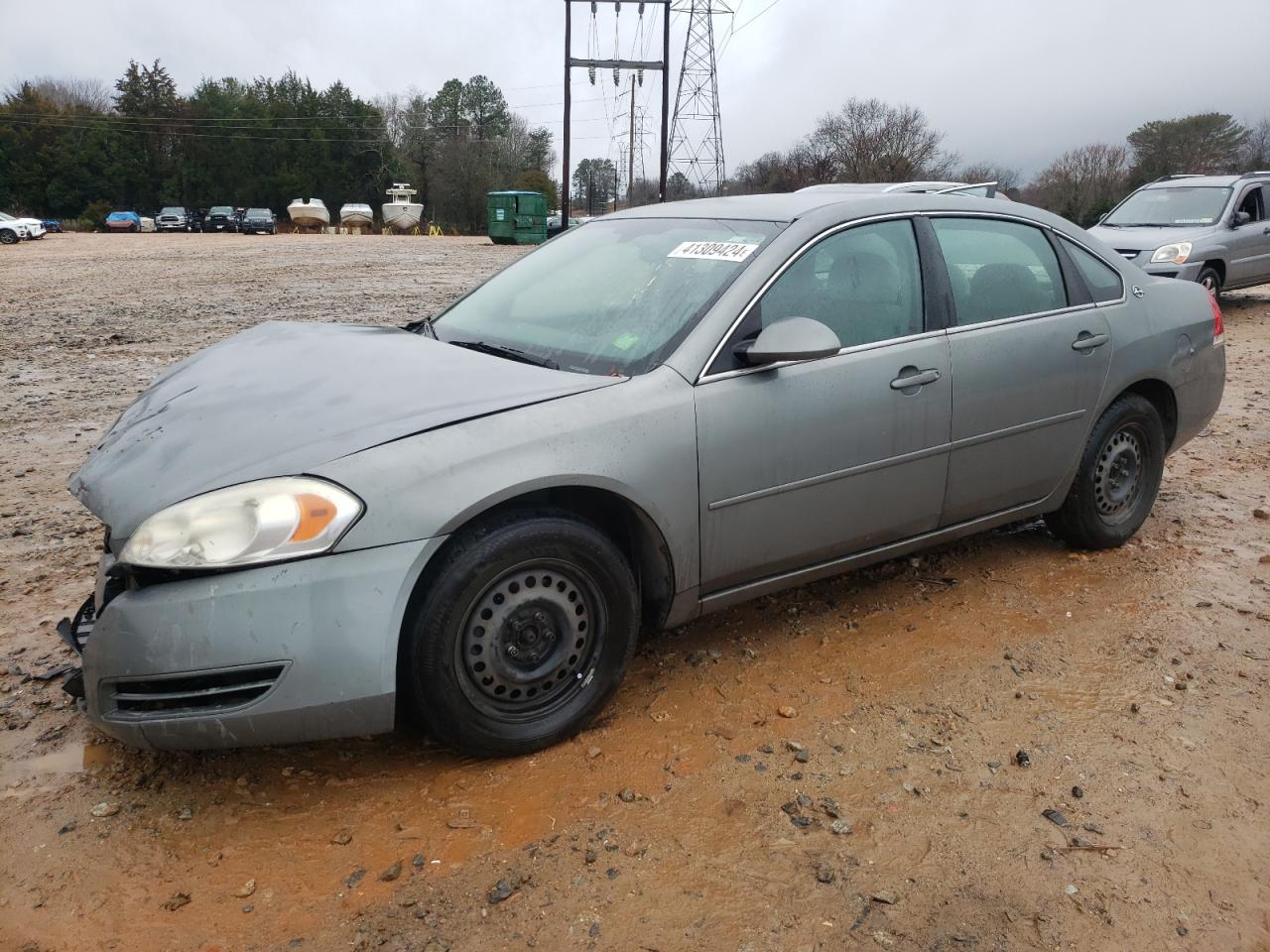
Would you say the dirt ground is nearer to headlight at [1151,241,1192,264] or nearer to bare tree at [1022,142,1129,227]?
headlight at [1151,241,1192,264]

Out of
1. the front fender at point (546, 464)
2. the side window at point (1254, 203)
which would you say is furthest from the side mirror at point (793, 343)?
the side window at point (1254, 203)

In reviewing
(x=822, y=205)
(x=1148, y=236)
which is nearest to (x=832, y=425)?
(x=822, y=205)

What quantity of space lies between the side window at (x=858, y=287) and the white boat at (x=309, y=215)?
6394cm

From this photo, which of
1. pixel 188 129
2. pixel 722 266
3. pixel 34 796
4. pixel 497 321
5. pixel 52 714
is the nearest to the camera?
pixel 34 796

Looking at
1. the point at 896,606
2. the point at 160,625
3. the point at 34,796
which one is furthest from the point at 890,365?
the point at 34,796

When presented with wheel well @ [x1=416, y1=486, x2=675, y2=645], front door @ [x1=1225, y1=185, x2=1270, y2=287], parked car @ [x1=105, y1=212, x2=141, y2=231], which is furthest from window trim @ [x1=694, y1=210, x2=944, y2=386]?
parked car @ [x1=105, y1=212, x2=141, y2=231]

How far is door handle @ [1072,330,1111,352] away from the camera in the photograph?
3.91 m

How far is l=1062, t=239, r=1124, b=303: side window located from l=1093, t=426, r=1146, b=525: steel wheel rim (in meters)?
0.61

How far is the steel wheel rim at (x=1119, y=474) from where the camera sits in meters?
4.24

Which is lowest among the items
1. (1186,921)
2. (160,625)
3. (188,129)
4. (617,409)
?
(1186,921)

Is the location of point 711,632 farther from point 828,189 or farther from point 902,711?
point 828,189

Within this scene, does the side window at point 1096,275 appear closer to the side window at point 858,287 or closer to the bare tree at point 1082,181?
the side window at point 858,287

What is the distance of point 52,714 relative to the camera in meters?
2.97

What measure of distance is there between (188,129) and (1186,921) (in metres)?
80.0
